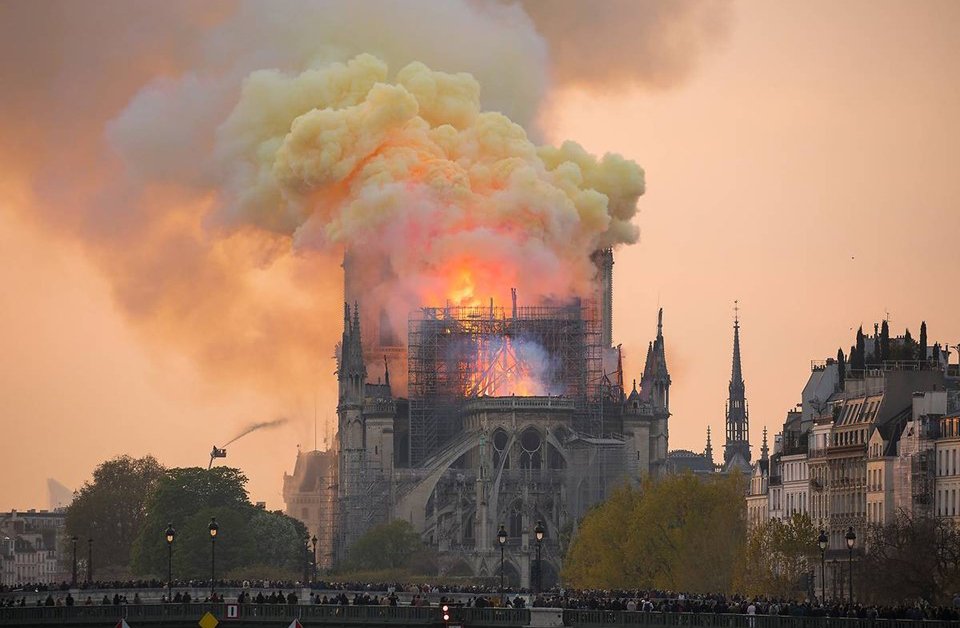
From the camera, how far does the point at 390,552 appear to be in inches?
7407

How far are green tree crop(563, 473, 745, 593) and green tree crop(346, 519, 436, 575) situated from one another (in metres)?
30.2

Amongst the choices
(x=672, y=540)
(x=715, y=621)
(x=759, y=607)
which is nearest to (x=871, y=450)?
(x=672, y=540)

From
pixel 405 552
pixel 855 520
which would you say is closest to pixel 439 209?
pixel 405 552

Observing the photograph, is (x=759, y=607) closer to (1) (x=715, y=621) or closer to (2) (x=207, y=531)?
(1) (x=715, y=621)

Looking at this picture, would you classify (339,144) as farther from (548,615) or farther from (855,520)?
(548,615)

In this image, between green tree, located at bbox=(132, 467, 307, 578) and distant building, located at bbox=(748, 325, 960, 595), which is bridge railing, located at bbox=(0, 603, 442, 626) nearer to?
distant building, located at bbox=(748, 325, 960, 595)

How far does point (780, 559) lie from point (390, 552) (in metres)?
59.0

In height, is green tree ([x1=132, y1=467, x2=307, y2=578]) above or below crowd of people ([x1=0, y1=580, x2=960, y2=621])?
above

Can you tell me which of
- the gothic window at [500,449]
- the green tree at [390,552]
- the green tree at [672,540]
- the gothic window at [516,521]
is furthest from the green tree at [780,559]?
the gothic window at [500,449]

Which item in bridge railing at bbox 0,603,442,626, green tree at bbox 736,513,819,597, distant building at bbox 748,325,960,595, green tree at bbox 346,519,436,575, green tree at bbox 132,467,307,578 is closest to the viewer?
bridge railing at bbox 0,603,442,626

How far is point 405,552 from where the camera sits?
18875cm

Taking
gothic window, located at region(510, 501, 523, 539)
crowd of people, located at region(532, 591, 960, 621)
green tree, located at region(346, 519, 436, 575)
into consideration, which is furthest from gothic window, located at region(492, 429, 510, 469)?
crowd of people, located at region(532, 591, 960, 621)

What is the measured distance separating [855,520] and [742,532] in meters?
14.5

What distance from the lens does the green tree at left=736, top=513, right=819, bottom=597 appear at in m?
129
